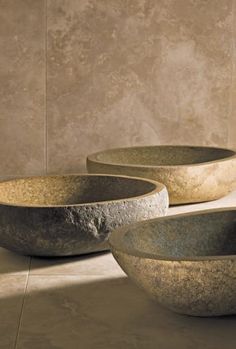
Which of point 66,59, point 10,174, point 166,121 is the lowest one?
point 10,174

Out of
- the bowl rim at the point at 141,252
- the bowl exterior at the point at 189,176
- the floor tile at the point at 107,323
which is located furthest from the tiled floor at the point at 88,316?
the bowl exterior at the point at 189,176

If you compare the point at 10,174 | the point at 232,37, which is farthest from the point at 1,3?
the point at 232,37

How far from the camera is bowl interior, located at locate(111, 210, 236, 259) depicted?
4.83 feet

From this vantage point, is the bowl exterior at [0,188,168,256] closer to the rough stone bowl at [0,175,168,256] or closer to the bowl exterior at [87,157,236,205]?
the rough stone bowl at [0,175,168,256]

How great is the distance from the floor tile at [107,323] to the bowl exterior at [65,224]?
0.46 ft

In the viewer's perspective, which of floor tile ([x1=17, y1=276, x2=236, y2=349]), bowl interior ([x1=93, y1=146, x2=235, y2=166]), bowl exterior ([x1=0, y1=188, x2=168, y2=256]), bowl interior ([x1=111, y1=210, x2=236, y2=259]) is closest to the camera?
floor tile ([x1=17, y1=276, x2=236, y2=349])

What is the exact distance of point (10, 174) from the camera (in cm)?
275

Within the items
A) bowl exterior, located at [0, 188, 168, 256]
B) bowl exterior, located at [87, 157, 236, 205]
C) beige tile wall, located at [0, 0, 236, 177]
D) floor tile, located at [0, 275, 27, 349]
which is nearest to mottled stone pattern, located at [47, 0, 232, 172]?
beige tile wall, located at [0, 0, 236, 177]

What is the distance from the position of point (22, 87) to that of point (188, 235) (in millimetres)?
1283

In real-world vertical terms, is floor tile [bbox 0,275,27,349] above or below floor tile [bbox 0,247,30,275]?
above

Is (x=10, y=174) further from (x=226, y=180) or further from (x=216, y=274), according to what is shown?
(x=216, y=274)

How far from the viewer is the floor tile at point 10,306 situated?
1265mm

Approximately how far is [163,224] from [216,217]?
0.12m

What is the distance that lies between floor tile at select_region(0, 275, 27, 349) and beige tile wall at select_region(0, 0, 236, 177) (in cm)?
116
